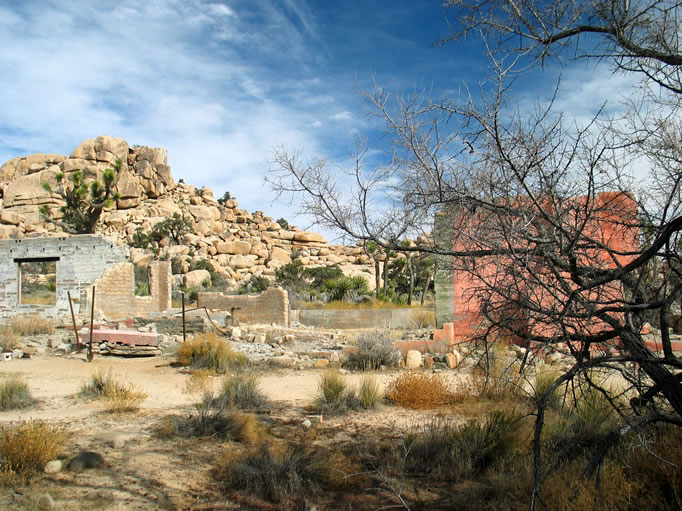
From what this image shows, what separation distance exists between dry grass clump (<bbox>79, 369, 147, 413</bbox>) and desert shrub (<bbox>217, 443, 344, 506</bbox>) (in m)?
3.46

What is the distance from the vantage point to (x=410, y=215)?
5.09m

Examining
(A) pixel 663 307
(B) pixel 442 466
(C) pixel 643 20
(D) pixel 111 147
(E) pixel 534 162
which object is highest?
(D) pixel 111 147

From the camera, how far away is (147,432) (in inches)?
293

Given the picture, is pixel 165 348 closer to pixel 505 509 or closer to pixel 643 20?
pixel 505 509

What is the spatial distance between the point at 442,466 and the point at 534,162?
147 inches

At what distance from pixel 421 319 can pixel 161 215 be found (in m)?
50.5

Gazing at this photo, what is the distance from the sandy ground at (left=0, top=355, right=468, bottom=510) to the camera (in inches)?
209

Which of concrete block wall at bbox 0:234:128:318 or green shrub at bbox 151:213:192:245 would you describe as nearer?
concrete block wall at bbox 0:234:128:318

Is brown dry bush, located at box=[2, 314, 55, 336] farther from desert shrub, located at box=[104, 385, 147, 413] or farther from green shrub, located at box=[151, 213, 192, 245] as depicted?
green shrub, located at box=[151, 213, 192, 245]

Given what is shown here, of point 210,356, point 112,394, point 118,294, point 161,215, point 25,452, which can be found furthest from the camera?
point 161,215

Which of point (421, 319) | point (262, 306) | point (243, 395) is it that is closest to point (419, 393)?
point (243, 395)

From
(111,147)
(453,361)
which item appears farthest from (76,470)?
(111,147)

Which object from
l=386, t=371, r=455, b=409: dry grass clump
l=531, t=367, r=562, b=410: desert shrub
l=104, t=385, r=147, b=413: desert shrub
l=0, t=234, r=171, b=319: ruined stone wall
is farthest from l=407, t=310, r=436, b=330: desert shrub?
l=104, t=385, r=147, b=413: desert shrub

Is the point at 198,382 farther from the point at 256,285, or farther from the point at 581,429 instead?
the point at 256,285
